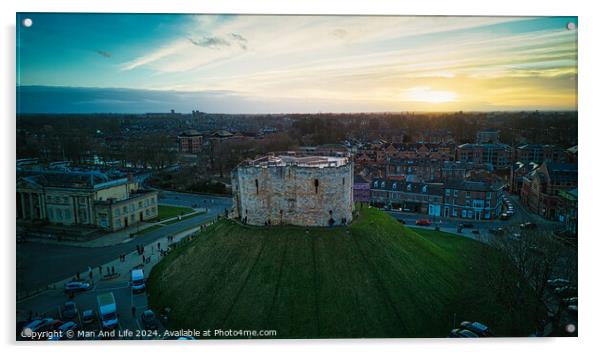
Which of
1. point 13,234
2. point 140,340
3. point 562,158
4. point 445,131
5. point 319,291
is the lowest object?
point 140,340

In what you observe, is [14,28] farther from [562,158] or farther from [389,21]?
[562,158]

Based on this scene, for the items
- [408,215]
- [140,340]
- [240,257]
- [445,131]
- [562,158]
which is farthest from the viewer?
[445,131]

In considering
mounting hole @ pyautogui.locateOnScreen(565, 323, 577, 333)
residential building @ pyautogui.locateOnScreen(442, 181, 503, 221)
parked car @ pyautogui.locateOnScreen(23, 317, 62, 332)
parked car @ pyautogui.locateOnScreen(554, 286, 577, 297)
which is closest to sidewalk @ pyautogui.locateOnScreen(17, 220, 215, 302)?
parked car @ pyautogui.locateOnScreen(23, 317, 62, 332)

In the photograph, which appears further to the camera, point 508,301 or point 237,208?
point 237,208

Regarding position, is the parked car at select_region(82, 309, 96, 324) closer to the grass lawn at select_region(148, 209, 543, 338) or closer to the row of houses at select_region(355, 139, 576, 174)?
the grass lawn at select_region(148, 209, 543, 338)

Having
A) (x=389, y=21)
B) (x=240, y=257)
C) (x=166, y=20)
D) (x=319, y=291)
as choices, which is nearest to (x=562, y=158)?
(x=389, y=21)

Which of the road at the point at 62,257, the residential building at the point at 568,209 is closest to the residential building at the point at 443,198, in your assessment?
the residential building at the point at 568,209

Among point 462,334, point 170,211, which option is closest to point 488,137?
point 170,211
